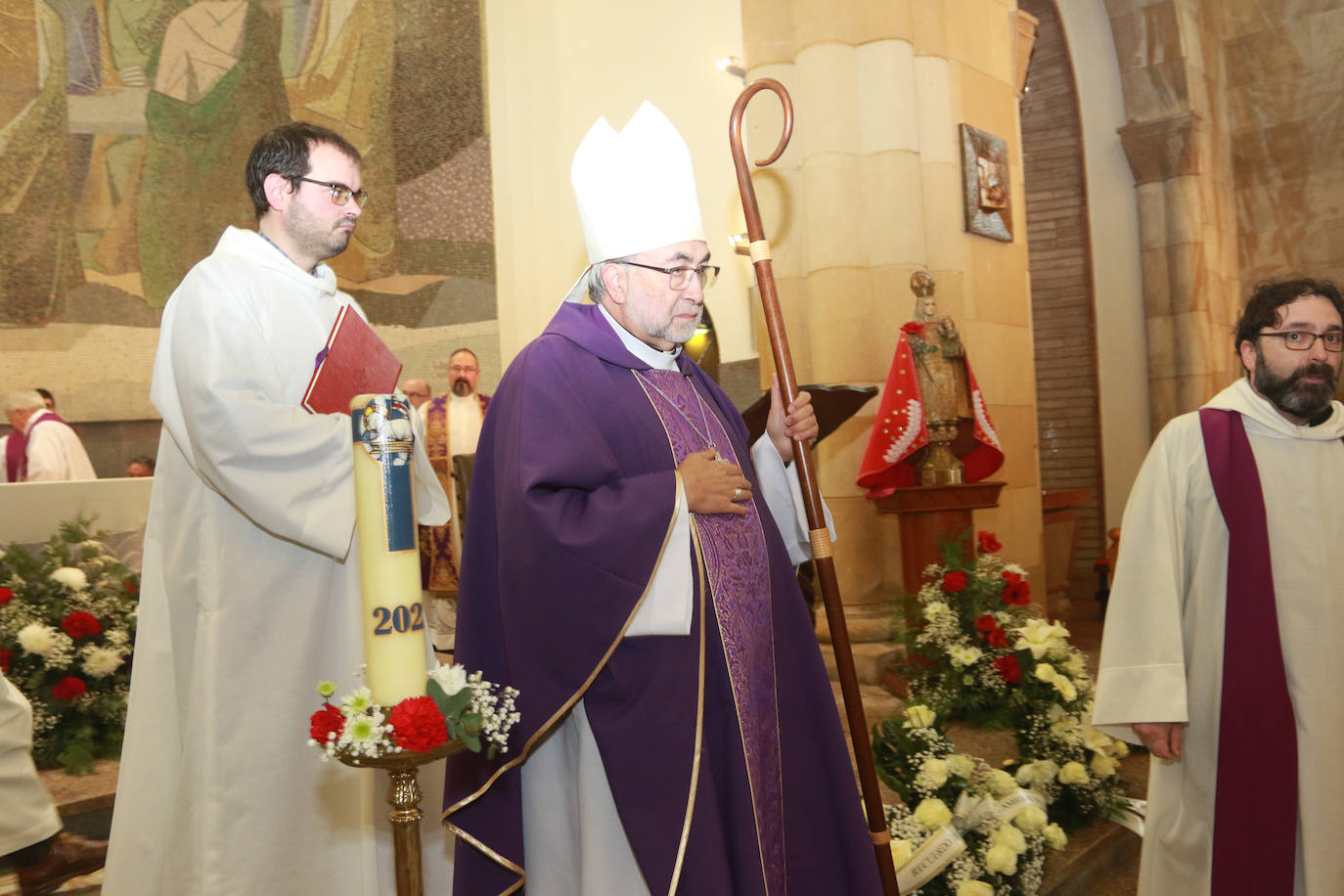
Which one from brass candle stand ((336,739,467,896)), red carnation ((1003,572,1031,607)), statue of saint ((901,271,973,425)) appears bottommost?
red carnation ((1003,572,1031,607))

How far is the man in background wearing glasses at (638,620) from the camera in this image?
1.94 meters

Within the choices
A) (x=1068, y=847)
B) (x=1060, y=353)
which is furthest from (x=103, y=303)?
(x=1060, y=353)

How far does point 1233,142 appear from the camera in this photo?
9.10 m

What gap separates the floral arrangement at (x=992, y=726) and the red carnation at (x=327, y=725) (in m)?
2.01

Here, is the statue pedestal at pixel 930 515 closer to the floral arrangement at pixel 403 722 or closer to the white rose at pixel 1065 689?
the white rose at pixel 1065 689

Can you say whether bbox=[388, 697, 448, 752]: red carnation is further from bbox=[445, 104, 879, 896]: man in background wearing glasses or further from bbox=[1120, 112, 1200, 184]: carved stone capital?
bbox=[1120, 112, 1200, 184]: carved stone capital

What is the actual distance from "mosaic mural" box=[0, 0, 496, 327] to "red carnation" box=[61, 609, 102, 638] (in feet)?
13.7

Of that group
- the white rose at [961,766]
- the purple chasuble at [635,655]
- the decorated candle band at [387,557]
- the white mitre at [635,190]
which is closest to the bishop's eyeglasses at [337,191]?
the white mitre at [635,190]

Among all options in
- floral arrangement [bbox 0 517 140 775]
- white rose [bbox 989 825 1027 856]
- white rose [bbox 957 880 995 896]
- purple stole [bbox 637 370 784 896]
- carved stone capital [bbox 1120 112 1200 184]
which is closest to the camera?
purple stole [bbox 637 370 784 896]

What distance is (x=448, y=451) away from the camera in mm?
8234

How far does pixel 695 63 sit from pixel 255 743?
8001 millimetres

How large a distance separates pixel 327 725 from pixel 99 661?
3556mm

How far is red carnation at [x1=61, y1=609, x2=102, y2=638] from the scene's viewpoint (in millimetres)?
4273

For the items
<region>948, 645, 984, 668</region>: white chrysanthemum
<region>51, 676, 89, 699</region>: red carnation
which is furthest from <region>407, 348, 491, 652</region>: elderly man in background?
<region>948, 645, 984, 668</region>: white chrysanthemum
